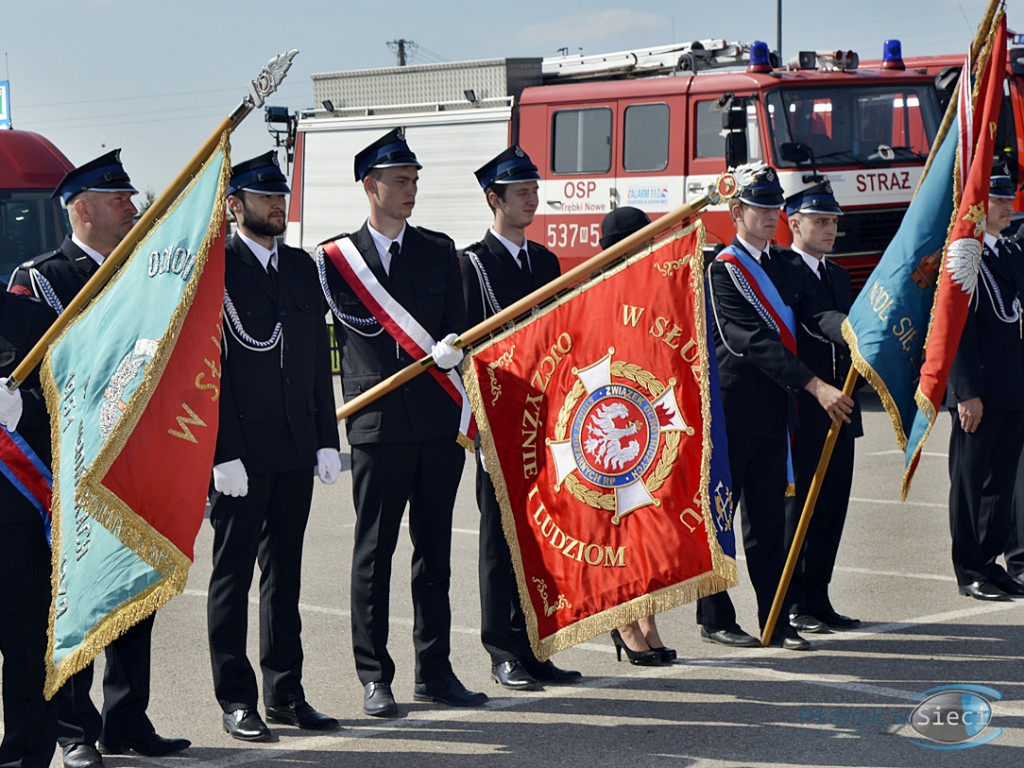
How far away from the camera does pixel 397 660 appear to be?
249 inches

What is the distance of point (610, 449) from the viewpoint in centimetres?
554

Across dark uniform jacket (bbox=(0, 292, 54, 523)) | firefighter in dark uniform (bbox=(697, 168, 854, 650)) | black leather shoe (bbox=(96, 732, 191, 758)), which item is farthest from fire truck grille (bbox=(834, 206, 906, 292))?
dark uniform jacket (bbox=(0, 292, 54, 523))

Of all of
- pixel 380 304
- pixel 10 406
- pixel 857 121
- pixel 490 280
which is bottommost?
pixel 10 406

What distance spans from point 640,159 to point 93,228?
36.4 feet

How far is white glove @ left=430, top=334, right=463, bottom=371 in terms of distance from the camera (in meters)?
5.65

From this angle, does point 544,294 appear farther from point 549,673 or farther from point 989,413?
point 989,413

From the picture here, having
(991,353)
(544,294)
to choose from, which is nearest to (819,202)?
(991,353)

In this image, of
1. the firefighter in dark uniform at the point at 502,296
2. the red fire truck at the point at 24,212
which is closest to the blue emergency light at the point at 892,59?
the red fire truck at the point at 24,212

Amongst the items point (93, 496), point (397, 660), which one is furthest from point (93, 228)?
point (397, 660)

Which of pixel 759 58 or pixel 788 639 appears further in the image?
pixel 759 58

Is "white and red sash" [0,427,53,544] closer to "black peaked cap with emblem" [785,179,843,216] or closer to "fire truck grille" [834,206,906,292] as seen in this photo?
"black peaked cap with emblem" [785,179,843,216]

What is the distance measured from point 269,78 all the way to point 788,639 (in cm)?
327

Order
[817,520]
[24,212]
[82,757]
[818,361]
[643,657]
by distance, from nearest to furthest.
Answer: [82,757], [643,657], [818,361], [817,520], [24,212]

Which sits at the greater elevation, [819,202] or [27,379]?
[819,202]
